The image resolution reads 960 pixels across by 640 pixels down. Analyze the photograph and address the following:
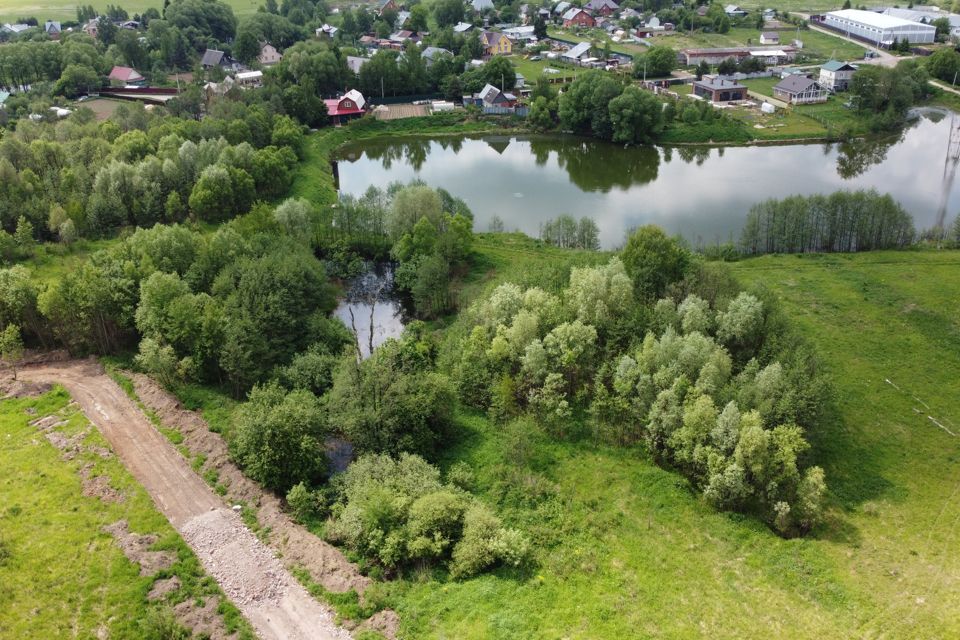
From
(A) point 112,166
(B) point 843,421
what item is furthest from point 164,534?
(A) point 112,166

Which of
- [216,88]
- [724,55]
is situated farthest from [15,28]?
[724,55]

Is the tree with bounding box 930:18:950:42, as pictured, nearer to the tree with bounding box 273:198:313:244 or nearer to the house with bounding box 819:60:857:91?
the house with bounding box 819:60:857:91

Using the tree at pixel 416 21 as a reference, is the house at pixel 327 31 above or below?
below

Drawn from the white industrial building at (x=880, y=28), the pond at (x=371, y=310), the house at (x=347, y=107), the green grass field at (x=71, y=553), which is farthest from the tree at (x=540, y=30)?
the green grass field at (x=71, y=553)

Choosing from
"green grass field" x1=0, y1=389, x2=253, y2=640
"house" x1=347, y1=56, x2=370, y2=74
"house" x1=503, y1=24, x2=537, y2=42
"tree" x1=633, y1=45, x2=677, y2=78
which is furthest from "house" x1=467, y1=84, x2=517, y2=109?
"green grass field" x1=0, y1=389, x2=253, y2=640

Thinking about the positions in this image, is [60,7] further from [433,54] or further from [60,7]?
[433,54]

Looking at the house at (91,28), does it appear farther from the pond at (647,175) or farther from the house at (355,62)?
the pond at (647,175)
